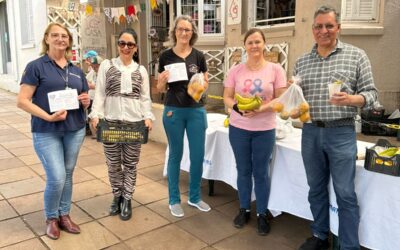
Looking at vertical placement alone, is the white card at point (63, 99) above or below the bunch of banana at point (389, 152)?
above

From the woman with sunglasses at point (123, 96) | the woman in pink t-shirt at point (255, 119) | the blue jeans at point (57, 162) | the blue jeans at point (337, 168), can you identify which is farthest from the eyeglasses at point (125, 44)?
the blue jeans at point (337, 168)

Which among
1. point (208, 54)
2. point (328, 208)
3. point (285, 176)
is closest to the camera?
point (328, 208)

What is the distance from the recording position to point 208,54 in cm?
971

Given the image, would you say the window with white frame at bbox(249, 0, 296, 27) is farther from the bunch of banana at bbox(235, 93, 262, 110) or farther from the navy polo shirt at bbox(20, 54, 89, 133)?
the navy polo shirt at bbox(20, 54, 89, 133)

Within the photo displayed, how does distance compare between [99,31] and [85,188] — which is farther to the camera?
[99,31]

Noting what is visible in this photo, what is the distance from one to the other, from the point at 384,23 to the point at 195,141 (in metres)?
5.72

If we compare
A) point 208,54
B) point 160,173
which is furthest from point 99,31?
point 160,173

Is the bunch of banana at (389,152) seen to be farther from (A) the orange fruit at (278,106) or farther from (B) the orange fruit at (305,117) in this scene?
(A) the orange fruit at (278,106)

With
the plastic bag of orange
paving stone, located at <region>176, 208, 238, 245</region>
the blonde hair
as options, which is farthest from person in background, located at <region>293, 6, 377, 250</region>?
A: the blonde hair

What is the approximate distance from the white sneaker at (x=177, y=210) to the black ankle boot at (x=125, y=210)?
0.40 meters

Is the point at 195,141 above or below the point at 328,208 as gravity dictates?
above

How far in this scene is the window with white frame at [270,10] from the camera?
8438 millimetres

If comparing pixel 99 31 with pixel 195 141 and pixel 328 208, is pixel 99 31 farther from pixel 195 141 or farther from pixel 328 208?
pixel 328 208

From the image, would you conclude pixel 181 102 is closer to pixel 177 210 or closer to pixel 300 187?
pixel 177 210
